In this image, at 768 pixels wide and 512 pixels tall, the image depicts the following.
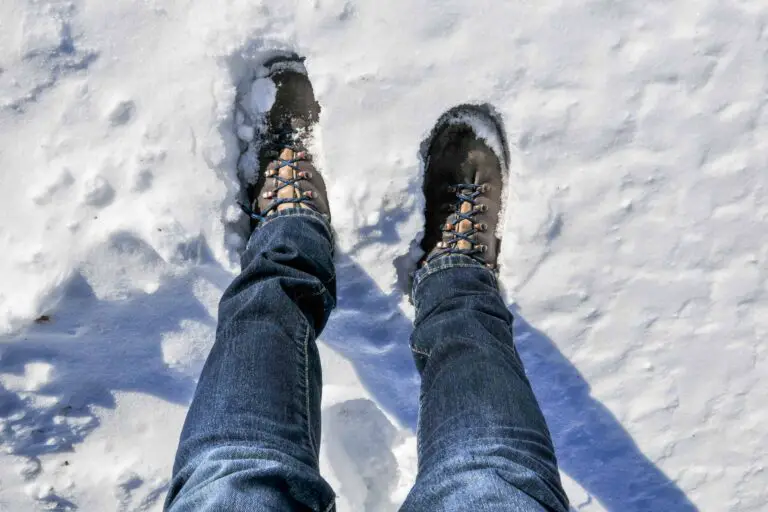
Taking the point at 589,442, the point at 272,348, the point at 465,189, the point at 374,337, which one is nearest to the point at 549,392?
the point at 589,442

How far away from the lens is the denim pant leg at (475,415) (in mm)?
1005

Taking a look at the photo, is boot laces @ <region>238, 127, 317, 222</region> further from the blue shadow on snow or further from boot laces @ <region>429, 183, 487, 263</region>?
boot laces @ <region>429, 183, 487, 263</region>

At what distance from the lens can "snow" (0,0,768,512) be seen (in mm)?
1417

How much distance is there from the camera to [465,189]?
1583 millimetres

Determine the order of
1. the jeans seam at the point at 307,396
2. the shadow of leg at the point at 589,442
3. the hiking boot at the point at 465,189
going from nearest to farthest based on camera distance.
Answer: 1. the jeans seam at the point at 307,396
2. the hiking boot at the point at 465,189
3. the shadow of leg at the point at 589,442

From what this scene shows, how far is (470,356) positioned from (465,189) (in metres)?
0.54

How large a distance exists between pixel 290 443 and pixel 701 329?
117 cm

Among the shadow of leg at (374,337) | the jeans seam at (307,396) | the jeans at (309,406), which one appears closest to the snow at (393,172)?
the shadow of leg at (374,337)

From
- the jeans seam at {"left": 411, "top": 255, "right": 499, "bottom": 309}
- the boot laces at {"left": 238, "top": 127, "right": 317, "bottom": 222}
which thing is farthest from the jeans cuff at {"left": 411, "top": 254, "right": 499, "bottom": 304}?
the boot laces at {"left": 238, "top": 127, "right": 317, "bottom": 222}

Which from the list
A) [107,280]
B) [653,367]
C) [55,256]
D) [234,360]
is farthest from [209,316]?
[653,367]

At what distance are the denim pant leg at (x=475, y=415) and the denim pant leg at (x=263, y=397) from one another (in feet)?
0.72

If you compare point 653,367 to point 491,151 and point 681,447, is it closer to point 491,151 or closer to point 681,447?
point 681,447

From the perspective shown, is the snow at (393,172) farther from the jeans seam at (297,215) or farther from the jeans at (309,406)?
the jeans at (309,406)

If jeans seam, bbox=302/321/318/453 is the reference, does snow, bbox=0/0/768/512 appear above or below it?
above
